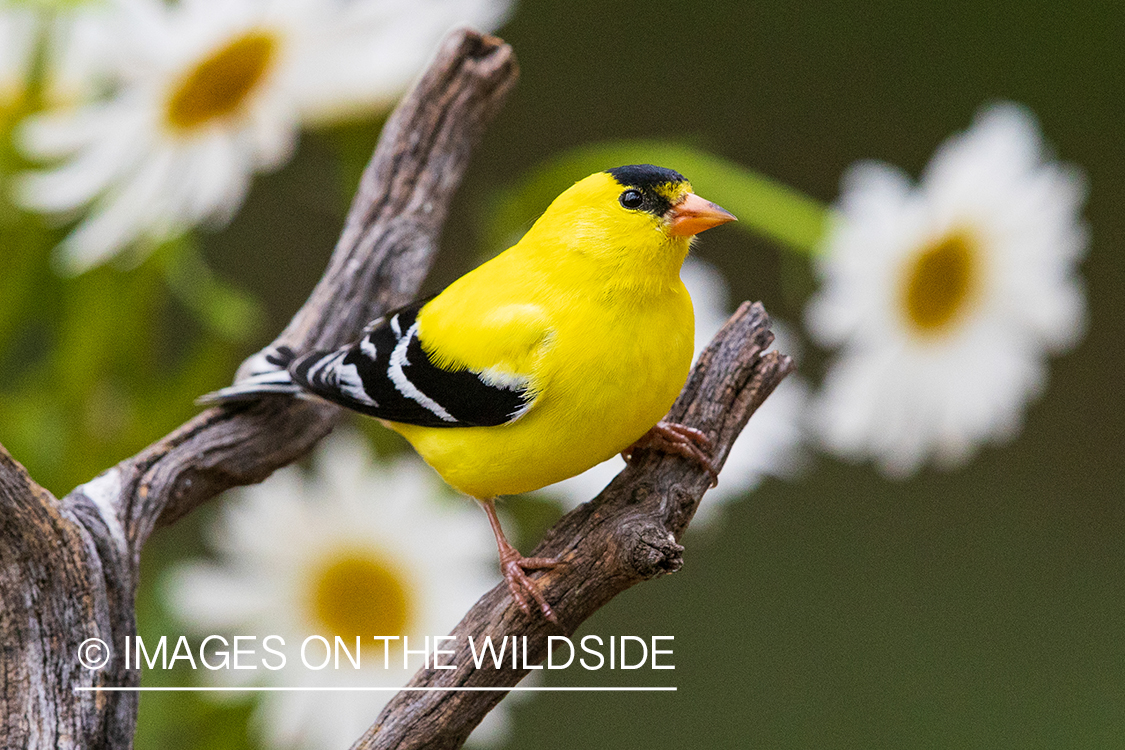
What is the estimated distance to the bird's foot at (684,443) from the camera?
2.09 ft

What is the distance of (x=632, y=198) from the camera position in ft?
2.00

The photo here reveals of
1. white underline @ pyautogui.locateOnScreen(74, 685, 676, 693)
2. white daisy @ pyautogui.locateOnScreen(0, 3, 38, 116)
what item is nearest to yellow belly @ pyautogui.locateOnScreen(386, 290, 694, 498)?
white underline @ pyautogui.locateOnScreen(74, 685, 676, 693)

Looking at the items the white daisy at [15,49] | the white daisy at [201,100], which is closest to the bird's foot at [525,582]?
the white daisy at [201,100]

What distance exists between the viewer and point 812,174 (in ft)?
6.36

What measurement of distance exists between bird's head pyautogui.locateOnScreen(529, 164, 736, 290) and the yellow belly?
0.03 m

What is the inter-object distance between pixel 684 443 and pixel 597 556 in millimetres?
105

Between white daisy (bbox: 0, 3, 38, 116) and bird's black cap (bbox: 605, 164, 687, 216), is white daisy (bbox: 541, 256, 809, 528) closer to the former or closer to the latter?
bird's black cap (bbox: 605, 164, 687, 216)

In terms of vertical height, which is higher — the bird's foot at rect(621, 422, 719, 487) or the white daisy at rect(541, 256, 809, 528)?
the white daisy at rect(541, 256, 809, 528)

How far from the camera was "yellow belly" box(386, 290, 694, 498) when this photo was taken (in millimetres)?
603

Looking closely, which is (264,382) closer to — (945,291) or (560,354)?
(560,354)

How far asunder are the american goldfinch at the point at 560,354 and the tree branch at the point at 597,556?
0.01 m

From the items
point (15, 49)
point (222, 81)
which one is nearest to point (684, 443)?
point (222, 81)

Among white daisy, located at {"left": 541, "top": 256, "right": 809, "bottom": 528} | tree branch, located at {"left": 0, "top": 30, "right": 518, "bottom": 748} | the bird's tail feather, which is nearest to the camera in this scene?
tree branch, located at {"left": 0, "top": 30, "right": 518, "bottom": 748}

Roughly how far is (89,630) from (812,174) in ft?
5.28
